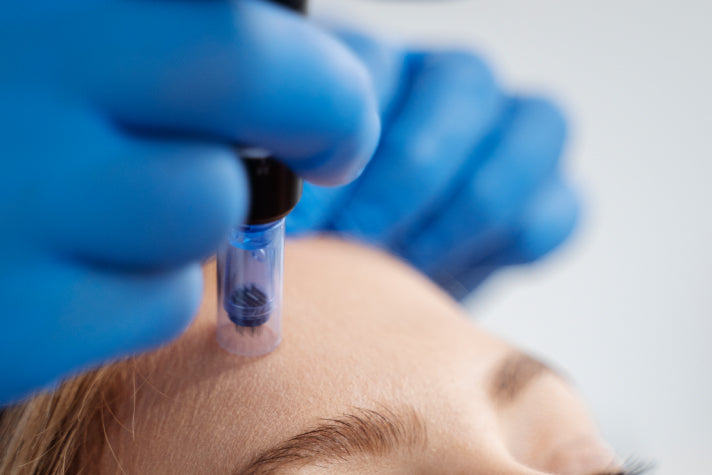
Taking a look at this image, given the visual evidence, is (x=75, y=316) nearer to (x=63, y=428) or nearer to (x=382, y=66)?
(x=63, y=428)

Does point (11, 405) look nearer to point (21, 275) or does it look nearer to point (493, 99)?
point (21, 275)

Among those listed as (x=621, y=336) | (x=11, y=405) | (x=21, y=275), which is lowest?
(x=621, y=336)

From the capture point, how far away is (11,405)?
0.58m

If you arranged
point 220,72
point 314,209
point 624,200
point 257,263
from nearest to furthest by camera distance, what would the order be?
point 220,72
point 257,263
point 314,209
point 624,200

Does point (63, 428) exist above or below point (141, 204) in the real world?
below

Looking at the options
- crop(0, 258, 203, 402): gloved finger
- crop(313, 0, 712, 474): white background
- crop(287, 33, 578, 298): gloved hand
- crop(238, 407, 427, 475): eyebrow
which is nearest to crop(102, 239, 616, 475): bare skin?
crop(238, 407, 427, 475): eyebrow

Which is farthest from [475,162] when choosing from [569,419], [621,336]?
[621,336]

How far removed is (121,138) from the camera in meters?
0.37

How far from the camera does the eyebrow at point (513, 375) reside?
639mm

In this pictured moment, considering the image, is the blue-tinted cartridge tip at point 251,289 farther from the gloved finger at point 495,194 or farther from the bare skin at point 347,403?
the gloved finger at point 495,194

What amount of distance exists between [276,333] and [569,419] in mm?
316

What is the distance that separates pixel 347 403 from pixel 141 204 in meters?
0.26

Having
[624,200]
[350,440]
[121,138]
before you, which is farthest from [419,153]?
[624,200]

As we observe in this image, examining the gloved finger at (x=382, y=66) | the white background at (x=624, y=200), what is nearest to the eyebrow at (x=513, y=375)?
the gloved finger at (x=382, y=66)
